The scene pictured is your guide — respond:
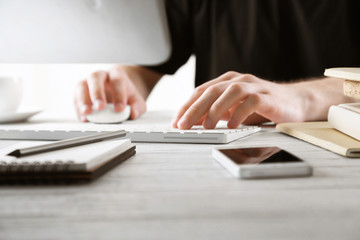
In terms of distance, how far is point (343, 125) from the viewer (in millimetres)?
572

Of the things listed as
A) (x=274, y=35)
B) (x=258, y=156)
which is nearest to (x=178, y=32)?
(x=274, y=35)

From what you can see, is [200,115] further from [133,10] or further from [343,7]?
[343,7]

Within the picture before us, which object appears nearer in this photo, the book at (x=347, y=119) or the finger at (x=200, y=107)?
the book at (x=347, y=119)

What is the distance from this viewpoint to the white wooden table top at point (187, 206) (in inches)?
10.0

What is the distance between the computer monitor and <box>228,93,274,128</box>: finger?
0.54 ft

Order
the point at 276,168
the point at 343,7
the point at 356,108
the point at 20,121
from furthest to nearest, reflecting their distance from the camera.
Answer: the point at 343,7 < the point at 20,121 < the point at 356,108 < the point at 276,168

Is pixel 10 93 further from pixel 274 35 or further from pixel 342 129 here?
pixel 274 35

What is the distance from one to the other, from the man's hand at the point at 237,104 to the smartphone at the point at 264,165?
22 centimetres

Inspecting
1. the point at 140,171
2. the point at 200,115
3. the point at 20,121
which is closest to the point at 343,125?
the point at 200,115

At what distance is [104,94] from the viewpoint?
0.85 meters

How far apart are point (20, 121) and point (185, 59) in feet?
2.85

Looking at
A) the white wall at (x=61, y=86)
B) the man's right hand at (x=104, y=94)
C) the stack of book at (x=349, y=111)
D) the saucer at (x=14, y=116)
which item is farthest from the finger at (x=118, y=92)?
the white wall at (x=61, y=86)

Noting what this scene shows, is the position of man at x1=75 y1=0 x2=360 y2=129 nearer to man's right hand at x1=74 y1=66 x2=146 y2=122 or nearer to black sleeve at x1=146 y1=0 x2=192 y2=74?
black sleeve at x1=146 y1=0 x2=192 y2=74

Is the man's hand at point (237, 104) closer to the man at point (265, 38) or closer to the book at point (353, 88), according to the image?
the book at point (353, 88)
